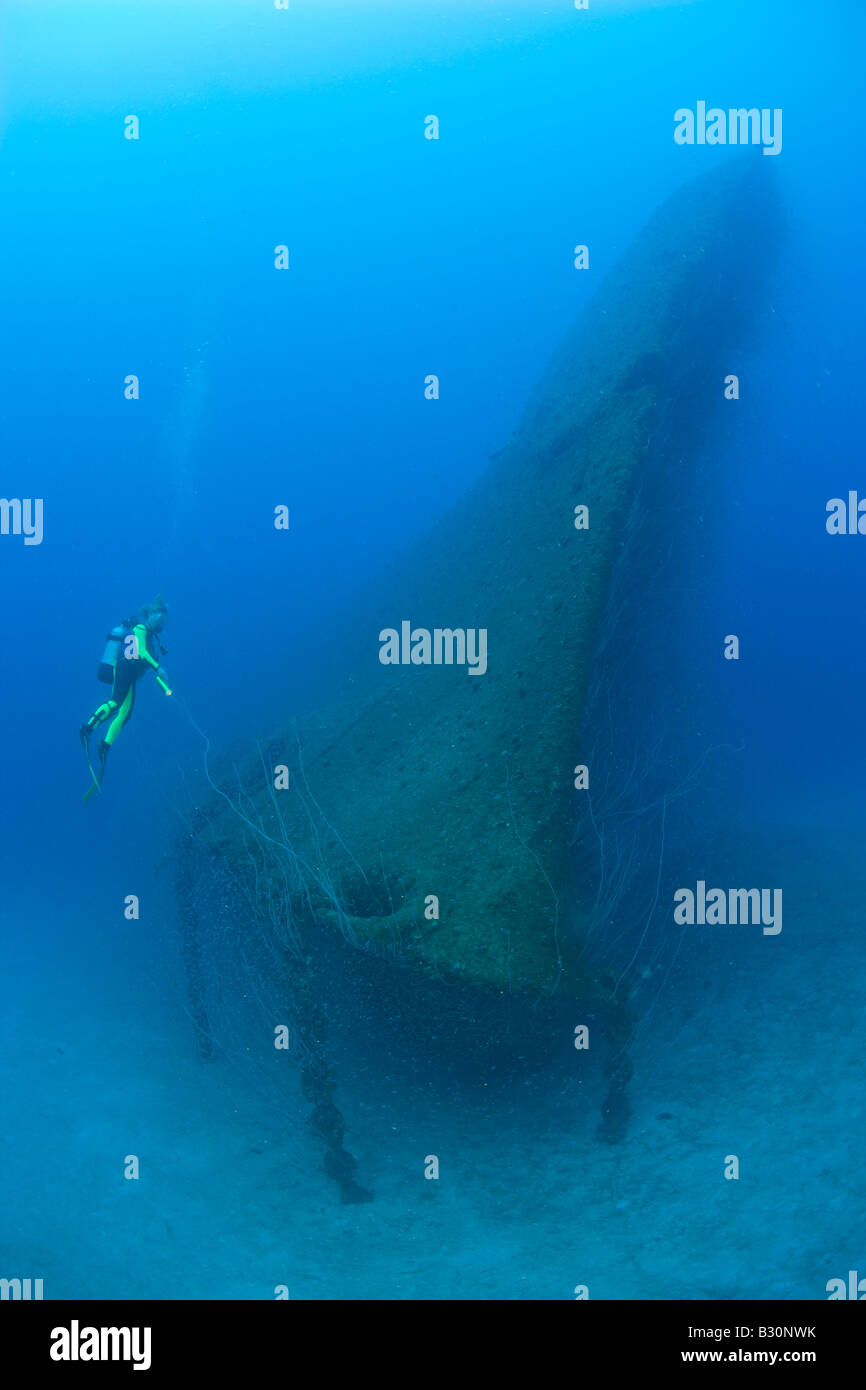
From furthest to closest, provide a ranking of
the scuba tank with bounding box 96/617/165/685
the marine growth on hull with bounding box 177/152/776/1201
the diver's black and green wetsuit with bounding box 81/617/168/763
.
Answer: the scuba tank with bounding box 96/617/165/685 → the diver's black and green wetsuit with bounding box 81/617/168/763 → the marine growth on hull with bounding box 177/152/776/1201

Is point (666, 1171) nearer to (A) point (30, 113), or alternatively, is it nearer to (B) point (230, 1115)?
(B) point (230, 1115)

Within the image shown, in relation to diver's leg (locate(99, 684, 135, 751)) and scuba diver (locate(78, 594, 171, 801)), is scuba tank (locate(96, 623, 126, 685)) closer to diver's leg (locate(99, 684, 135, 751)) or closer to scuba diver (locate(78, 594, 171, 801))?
scuba diver (locate(78, 594, 171, 801))

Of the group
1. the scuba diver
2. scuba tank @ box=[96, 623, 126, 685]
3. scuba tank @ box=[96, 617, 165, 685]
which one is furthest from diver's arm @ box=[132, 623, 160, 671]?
scuba tank @ box=[96, 623, 126, 685]

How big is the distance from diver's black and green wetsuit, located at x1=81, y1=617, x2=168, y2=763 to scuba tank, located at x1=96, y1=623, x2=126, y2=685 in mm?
48

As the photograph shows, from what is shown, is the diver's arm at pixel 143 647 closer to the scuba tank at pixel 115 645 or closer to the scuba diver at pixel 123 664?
the scuba diver at pixel 123 664

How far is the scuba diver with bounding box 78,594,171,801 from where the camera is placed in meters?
10.0

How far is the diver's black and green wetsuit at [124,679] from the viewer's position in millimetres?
9913

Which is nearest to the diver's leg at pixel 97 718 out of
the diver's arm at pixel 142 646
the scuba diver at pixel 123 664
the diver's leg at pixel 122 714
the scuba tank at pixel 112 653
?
the scuba diver at pixel 123 664

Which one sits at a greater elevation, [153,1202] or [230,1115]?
[230,1115]

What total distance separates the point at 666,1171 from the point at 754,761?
17.6 metres

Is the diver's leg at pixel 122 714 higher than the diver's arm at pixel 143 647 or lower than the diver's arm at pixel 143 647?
lower

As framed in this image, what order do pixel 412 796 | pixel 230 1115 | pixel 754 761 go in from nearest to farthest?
pixel 412 796, pixel 230 1115, pixel 754 761
